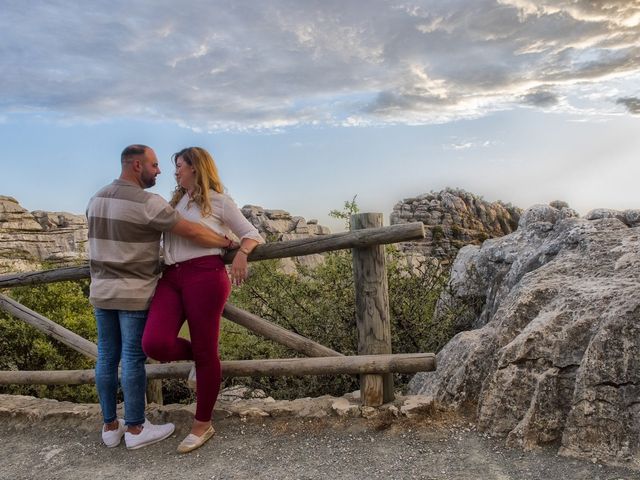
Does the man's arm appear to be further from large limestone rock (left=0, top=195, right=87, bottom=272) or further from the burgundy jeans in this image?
large limestone rock (left=0, top=195, right=87, bottom=272)

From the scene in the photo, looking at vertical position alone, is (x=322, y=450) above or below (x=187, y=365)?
below

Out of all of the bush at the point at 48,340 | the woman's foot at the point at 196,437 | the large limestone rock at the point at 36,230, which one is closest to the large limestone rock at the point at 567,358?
the woman's foot at the point at 196,437

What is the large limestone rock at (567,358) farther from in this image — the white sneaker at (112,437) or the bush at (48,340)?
the bush at (48,340)

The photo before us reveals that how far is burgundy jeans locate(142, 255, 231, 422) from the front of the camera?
156 inches

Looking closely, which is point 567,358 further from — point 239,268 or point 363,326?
point 239,268

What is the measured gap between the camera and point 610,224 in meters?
5.18

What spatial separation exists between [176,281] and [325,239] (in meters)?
1.21

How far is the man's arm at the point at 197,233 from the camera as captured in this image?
390 cm

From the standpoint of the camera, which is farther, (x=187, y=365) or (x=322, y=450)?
(x=187, y=365)

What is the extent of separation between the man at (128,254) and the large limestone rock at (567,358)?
7.34ft

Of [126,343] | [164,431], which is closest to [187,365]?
[164,431]

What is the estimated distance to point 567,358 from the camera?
153 inches

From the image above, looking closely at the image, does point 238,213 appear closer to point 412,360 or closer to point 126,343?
point 126,343

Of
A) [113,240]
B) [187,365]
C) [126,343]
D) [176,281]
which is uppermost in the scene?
[113,240]
